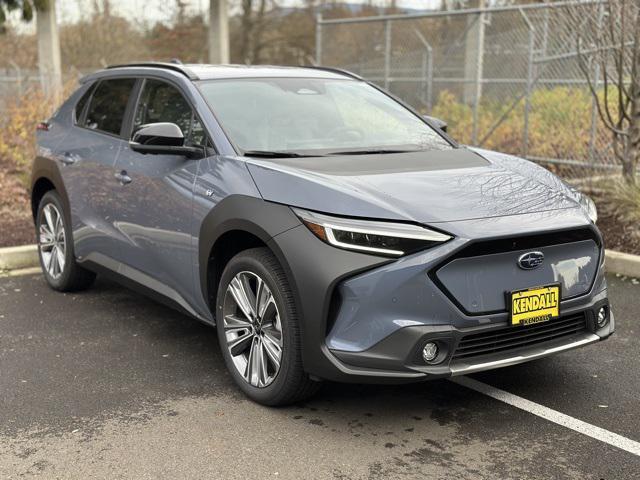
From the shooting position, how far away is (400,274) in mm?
3318

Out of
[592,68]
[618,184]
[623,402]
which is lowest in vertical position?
[623,402]

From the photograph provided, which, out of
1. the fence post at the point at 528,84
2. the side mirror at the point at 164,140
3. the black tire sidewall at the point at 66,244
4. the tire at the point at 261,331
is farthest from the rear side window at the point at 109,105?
the fence post at the point at 528,84

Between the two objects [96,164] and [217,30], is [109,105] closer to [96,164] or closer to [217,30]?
[96,164]

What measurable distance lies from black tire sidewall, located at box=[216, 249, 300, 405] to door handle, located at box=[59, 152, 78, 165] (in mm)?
2114

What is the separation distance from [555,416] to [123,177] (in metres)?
2.93

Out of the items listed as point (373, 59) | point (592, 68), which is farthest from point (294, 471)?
point (373, 59)

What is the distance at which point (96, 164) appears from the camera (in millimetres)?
5285

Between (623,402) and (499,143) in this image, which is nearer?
(623,402)

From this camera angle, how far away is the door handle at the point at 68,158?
18.4 ft

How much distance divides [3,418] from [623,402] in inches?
122

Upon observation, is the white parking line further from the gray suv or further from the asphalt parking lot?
the gray suv

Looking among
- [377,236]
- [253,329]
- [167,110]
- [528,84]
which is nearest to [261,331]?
[253,329]

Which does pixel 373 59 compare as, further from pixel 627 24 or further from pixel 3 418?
pixel 3 418

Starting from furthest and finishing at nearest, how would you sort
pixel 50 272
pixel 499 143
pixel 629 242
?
pixel 499 143
pixel 629 242
pixel 50 272
